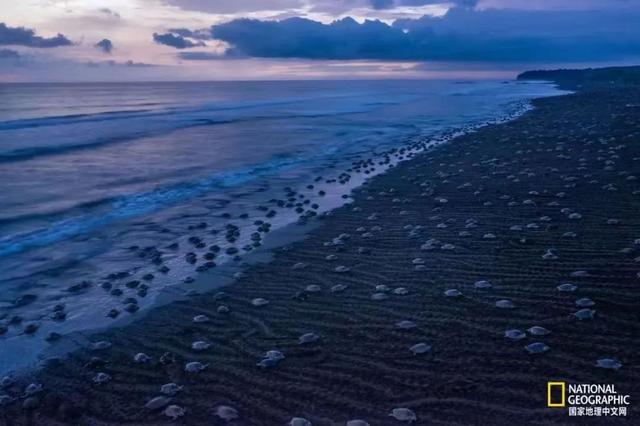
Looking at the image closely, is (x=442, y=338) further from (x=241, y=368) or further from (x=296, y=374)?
(x=241, y=368)

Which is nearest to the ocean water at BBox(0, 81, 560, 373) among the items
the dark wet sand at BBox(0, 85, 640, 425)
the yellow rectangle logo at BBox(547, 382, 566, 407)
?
the dark wet sand at BBox(0, 85, 640, 425)

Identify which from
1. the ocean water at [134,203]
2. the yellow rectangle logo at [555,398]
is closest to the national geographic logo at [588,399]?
the yellow rectangle logo at [555,398]

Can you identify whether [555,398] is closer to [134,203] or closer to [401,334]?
[401,334]

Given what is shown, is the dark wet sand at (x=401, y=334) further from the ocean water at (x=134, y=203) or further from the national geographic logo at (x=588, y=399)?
the ocean water at (x=134, y=203)

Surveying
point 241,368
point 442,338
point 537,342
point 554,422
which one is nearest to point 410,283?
point 442,338

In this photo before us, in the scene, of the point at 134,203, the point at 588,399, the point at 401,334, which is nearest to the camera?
the point at 588,399

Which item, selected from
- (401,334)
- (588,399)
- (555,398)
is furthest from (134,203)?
(588,399)
